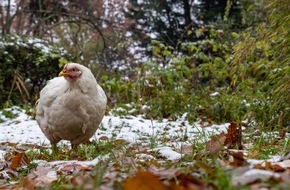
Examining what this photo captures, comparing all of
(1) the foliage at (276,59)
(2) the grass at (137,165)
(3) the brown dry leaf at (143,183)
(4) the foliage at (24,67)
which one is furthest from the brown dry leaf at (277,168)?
(4) the foliage at (24,67)

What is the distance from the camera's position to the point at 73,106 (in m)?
4.01

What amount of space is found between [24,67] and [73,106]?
252 inches

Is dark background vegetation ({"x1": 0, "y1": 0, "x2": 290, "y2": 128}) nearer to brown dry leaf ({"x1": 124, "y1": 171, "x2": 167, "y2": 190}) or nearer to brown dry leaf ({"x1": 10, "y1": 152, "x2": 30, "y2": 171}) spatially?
brown dry leaf ({"x1": 10, "y1": 152, "x2": 30, "y2": 171})

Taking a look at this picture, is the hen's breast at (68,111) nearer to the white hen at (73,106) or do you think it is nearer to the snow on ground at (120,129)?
the white hen at (73,106)

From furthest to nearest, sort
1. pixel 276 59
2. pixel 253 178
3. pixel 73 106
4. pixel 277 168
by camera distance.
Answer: pixel 276 59 < pixel 73 106 < pixel 277 168 < pixel 253 178

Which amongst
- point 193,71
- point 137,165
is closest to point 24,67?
point 193,71

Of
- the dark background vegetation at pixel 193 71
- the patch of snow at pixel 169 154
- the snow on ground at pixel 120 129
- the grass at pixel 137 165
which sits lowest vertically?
the snow on ground at pixel 120 129

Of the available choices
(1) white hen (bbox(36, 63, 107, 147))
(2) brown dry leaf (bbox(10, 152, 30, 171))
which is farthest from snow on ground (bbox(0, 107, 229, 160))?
(2) brown dry leaf (bbox(10, 152, 30, 171))

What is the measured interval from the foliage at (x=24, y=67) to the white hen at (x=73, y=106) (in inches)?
213

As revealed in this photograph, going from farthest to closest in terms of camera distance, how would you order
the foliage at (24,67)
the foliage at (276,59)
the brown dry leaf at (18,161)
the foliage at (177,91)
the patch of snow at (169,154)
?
the foliage at (24,67) → the foliage at (177,91) → the foliage at (276,59) → the brown dry leaf at (18,161) → the patch of snow at (169,154)

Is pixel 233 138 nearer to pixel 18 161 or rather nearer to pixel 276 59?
pixel 18 161

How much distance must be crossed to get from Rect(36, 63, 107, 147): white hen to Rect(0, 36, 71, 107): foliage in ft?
17.8

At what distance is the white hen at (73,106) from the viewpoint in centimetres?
402

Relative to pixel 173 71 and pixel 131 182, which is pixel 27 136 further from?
pixel 131 182
